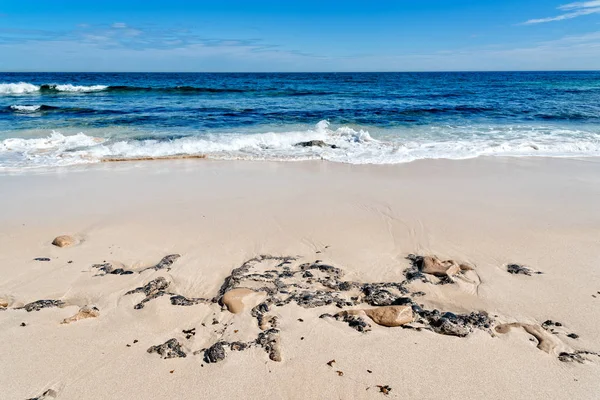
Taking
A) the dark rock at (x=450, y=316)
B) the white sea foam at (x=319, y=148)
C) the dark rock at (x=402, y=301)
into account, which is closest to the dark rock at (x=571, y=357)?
the dark rock at (x=450, y=316)

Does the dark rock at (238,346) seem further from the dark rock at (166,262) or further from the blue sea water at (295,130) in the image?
the blue sea water at (295,130)

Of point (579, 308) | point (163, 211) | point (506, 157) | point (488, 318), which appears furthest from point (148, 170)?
point (506, 157)

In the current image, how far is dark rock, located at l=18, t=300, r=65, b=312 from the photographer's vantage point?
343cm

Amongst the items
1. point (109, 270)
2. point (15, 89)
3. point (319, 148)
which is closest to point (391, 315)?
point (109, 270)

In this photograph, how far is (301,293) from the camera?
368 centimetres

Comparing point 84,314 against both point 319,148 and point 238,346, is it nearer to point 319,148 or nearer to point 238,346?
point 238,346

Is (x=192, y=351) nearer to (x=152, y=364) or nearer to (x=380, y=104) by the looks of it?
(x=152, y=364)

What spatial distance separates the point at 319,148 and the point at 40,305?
8.44 meters

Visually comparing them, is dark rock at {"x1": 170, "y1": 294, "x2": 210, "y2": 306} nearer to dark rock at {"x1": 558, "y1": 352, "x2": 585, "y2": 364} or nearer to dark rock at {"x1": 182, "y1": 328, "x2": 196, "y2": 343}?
dark rock at {"x1": 182, "y1": 328, "x2": 196, "y2": 343}

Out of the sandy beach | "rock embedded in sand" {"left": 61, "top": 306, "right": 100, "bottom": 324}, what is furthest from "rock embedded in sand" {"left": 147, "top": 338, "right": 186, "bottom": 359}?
"rock embedded in sand" {"left": 61, "top": 306, "right": 100, "bottom": 324}

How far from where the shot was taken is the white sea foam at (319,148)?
9.70 metres

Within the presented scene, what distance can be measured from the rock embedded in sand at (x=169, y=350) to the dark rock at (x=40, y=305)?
4.00 ft

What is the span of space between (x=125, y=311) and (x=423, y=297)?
2.74m

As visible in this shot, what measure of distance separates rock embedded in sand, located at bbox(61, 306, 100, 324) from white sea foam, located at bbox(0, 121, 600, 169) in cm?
658
